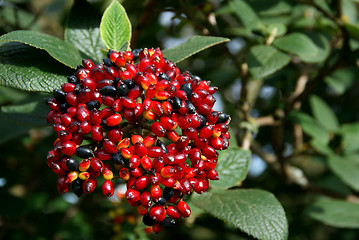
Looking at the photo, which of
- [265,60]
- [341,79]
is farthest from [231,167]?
[341,79]

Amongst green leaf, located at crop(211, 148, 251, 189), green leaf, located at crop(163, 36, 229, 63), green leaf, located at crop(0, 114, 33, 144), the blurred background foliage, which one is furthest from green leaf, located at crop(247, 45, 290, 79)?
green leaf, located at crop(0, 114, 33, 144)

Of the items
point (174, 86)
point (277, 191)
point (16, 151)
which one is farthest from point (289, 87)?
point (16, 151)

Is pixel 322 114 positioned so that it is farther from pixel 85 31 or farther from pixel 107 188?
pixel 107 188

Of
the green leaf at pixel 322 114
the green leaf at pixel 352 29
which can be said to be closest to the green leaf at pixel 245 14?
the green leaf at pixel 352 29

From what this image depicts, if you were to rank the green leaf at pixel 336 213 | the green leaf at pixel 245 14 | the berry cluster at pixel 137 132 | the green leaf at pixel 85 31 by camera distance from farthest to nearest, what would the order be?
the green leaf at pixel 336 213 < the green leaf at pixel 245 14 < the green leaf at pixel 85 31 < the berry cluster at pixel 137 132

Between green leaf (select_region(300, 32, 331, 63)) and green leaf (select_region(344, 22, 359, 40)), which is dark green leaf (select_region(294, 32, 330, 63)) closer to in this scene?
green leaf (select_region(300, 32, 331, 63))

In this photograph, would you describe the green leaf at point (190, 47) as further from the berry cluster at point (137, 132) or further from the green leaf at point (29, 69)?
the green leaf at point (29, 69)
